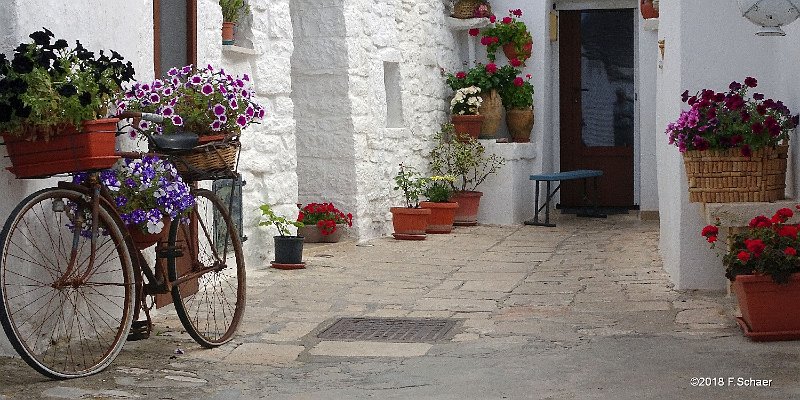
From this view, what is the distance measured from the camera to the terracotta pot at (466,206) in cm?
1173

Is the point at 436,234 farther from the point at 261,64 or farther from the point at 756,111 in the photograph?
the point at 756,111

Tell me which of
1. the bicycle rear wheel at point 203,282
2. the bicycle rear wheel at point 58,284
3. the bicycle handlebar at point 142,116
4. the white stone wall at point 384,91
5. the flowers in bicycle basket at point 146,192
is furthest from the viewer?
the white stone wall at point 384,91

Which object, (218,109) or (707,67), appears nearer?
(218,109)

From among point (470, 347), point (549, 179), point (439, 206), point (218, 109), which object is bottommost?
point (470, 347)

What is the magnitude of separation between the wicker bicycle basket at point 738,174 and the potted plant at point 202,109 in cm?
235

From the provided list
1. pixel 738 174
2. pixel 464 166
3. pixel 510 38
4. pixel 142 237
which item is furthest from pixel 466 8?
pixel 142 237

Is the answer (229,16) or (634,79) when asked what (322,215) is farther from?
(634,79)

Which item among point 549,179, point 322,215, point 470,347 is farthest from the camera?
point 549,179

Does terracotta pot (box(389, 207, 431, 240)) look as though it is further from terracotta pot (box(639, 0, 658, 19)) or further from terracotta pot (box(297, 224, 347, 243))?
terracotta pot (box(639, 0, 658, 19))

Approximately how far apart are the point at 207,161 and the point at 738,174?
2.77m

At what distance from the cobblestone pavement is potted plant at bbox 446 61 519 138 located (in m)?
3.73

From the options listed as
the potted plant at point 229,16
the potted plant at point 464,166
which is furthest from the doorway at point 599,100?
the potted plant at point 229,16

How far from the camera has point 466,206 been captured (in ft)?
38.5

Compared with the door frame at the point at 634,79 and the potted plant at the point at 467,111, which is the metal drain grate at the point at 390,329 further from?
the door frame at the point at 634,79
